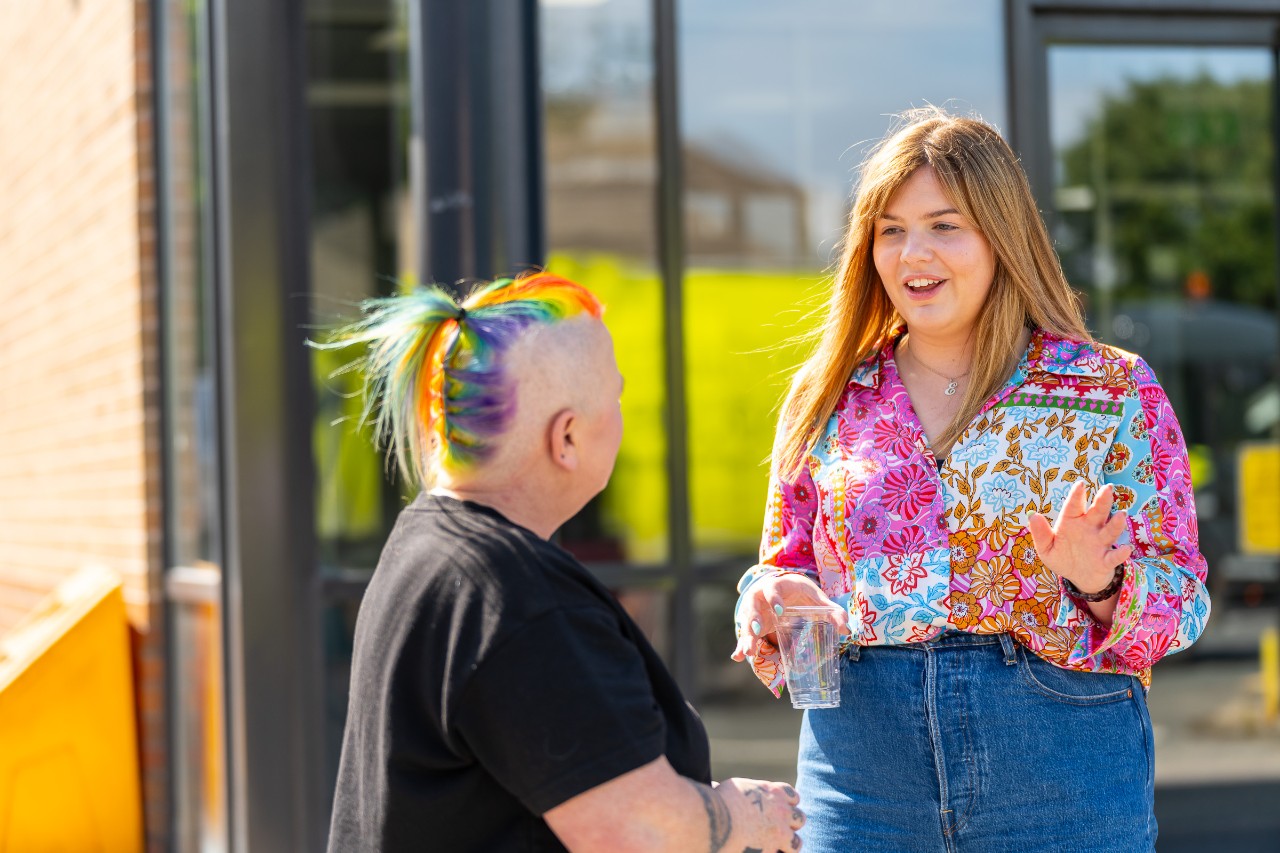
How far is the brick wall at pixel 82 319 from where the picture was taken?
17.3ft

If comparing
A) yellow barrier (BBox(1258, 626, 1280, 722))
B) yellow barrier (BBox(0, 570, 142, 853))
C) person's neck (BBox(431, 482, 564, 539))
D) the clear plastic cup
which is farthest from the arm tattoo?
yellow barrier (BBox(1258, 626, 1280, 722))

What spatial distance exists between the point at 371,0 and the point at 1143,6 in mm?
3236

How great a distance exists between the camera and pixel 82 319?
19.7ft

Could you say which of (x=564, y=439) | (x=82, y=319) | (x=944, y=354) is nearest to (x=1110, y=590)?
(x=944, y=354)

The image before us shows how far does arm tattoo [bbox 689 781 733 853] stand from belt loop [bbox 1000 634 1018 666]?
0.66m

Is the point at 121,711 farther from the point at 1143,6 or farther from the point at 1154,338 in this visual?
the point at 1154,338

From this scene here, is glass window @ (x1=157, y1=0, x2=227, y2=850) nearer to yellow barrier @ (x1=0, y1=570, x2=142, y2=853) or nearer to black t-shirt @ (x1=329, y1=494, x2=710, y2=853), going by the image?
yellow barrier @ (x1=0, y1=570, x2=142, y2=853)

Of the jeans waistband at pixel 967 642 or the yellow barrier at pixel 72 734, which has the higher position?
the jeans waistband at pixel 967 642

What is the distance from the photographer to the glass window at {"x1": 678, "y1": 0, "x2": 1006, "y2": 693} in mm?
4996

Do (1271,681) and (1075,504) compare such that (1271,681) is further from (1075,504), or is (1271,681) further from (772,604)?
(1075,504)

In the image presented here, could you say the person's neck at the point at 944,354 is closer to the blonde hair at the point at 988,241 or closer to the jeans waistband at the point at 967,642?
the blonde hair at the point at 988,241

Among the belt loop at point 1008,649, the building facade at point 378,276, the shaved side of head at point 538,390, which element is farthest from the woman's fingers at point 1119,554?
the building facade at point 378,276

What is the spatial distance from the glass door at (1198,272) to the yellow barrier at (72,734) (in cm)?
371

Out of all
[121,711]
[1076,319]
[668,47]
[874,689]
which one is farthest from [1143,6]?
[121,711]
